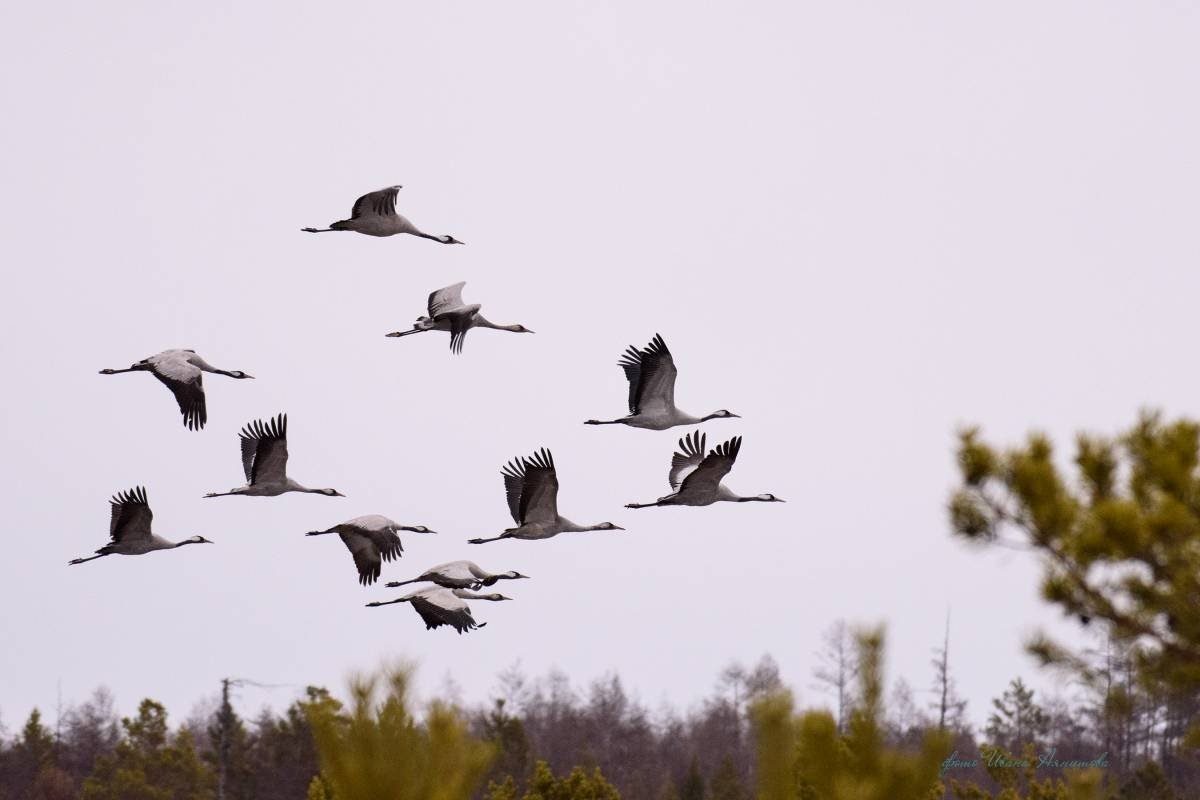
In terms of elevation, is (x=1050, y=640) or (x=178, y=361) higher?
(x=178, y=361)

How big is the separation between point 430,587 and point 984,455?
1400 cm

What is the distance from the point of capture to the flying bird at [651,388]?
22.3m

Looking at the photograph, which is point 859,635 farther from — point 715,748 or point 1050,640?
point 715,748

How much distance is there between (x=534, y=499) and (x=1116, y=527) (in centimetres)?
1235

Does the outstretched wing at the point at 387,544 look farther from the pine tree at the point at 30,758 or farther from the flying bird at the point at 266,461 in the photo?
the pine tree at the point at 30,758

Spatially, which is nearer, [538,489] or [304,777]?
[538,489]

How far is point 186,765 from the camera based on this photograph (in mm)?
52469

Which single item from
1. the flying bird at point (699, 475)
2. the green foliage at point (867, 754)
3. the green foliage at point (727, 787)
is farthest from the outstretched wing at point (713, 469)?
the green foliage at point (727, 787)

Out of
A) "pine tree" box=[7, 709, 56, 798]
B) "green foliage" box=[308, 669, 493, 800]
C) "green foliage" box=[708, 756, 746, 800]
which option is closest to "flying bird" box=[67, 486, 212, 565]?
"green foliage" box=[308, 669, 493, 800]

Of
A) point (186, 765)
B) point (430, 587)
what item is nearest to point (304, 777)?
point (186, 765)

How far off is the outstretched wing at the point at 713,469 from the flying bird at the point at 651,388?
3.38 feet

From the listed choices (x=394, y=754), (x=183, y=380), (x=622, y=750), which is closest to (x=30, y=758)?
(x=622, y=750)

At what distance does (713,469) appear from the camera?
21.6 meters

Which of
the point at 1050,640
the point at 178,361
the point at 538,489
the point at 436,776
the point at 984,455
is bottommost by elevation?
the point at 436,776
